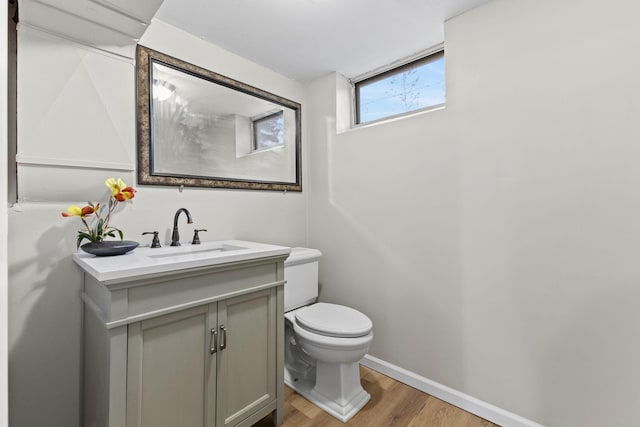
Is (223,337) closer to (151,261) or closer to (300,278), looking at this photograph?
(151,261)

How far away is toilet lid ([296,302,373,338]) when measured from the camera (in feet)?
5.00

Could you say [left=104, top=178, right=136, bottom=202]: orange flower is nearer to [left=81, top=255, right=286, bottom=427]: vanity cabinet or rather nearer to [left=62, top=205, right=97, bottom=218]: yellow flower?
[left=62, top=205, right=97, bottom=218]: yellow flower

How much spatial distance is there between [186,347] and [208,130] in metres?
1.25

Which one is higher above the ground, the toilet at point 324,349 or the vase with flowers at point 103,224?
the vase with flowers at point 103,224

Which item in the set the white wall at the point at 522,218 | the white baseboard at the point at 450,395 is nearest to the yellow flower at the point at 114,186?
the white wall at the point at 522,218

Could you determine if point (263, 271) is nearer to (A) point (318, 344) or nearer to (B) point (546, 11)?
(A) point (318, 344)

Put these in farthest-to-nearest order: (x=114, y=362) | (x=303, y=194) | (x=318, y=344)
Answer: (x=303, y=194), (x=318, y=344), (x=114, y=362)

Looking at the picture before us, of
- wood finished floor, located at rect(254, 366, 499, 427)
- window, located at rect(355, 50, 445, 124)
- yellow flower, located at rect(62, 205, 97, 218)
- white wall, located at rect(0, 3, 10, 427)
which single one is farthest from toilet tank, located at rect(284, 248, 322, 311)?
white wall, located at rect(0, 3, 10, 427)

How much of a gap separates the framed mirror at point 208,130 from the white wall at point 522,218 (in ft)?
2.38

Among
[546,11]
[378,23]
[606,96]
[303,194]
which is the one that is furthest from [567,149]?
[303,194]

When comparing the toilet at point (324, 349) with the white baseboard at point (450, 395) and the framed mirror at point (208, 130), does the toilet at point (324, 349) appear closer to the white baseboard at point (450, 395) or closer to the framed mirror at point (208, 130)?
the white baseboard at point (450, 395)

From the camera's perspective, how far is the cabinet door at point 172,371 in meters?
1.00

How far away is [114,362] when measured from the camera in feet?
3.14

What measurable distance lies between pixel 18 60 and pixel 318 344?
1849 millimetres
